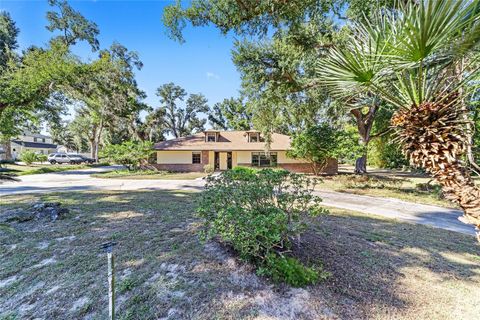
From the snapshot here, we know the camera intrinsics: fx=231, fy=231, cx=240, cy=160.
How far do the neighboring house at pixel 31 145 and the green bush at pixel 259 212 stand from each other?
54.5 m

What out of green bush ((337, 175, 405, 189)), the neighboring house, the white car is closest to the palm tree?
green bush ((337, 175, 405, 189))

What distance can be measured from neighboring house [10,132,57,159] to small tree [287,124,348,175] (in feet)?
165

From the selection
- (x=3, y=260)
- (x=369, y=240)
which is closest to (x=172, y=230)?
(x=3, y=260)

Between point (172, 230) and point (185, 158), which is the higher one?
point (185, 158)

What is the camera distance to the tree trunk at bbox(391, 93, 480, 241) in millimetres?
1719

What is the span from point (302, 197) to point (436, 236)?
4.46 metres

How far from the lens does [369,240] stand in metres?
4.76

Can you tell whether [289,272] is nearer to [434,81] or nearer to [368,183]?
[434,81]

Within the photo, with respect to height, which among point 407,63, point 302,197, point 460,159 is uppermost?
point 407,63

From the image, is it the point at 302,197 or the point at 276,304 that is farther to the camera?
the point at 302,197

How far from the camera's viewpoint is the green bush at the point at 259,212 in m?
2.95

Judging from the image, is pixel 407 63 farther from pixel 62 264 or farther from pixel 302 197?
pixel 62 264

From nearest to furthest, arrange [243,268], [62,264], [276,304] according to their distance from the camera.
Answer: [276,304] < [243,268] < [62,264]

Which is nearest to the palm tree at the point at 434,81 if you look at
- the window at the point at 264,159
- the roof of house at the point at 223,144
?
the roof of house at the point at 223,144
